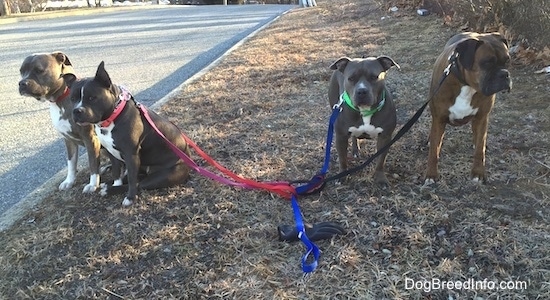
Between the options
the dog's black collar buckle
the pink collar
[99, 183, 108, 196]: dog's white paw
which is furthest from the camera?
[99, 183, 108, 196]: dog's white paw

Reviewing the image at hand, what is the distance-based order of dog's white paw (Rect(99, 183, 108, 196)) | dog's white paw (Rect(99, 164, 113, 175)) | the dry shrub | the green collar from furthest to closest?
the dry shrub < dog's white paw (Rect(99, 164, 113, 175)) < dog's white paw (Rect(99, 183, 108, 196)) < the green collar

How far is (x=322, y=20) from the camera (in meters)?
16.2

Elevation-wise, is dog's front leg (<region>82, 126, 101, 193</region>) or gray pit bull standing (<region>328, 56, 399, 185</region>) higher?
gray pit bull standing (<region>328, 56, 399, 185</region>)

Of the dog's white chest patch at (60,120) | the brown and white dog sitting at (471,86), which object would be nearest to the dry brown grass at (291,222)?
the brown and white dog sitting at (471,86)

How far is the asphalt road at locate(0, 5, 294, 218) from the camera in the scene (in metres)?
5.18

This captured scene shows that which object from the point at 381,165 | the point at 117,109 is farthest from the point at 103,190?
the point at 381,165

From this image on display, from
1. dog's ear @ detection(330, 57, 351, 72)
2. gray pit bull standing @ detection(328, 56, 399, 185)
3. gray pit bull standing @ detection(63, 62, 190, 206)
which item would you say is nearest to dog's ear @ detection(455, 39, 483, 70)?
gray pit bull standing @ detection(328, 56, 399, 185)

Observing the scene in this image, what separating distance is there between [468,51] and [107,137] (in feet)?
9.88

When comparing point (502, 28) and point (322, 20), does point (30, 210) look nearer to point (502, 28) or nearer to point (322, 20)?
point (502, 28)

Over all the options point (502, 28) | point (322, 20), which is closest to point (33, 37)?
point (322, 20)

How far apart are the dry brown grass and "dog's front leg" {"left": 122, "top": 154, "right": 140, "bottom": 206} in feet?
0.28

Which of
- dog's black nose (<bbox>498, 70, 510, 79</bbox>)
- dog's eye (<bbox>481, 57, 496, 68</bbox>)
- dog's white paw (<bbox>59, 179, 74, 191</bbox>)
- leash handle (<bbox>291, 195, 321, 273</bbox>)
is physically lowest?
dog's white paw (<bbox>59, 179, 74, 191</bbox>)

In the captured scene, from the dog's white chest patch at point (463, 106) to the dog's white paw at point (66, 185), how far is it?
3573mm

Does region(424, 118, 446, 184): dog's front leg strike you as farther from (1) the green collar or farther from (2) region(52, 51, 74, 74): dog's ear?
(2) region(52, 51, 74, 74): dog's ear
